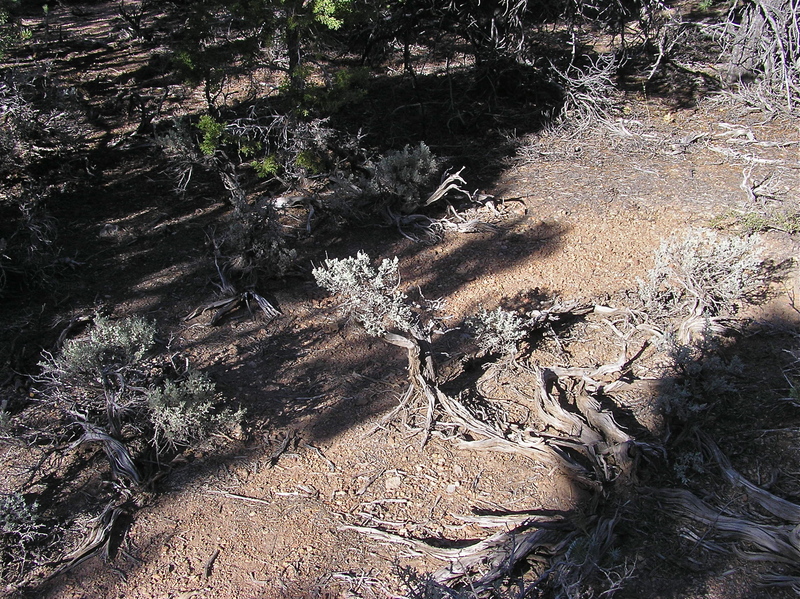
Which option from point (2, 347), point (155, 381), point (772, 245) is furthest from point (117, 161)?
point (772, 245)

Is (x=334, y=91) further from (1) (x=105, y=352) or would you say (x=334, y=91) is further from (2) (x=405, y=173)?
(1) (x=105, y=352)

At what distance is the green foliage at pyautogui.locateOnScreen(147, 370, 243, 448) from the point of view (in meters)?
3.62

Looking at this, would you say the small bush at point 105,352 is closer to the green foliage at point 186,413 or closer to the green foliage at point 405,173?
the green foliage at point 186,413

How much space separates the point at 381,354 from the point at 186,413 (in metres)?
1.52

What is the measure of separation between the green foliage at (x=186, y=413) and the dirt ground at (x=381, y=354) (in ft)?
0.36

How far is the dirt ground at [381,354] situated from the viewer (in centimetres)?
309

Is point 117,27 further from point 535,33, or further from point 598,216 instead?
point 598,216

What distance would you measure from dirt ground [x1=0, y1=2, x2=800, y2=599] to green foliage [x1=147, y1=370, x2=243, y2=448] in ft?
0.36

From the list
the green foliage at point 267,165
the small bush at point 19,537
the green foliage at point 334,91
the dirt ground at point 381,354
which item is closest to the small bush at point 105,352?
the dirt ground at point 381,354

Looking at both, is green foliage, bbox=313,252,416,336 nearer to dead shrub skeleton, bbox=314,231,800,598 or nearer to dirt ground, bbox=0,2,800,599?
dead shrub skeleton, bbox=314,231,800,598

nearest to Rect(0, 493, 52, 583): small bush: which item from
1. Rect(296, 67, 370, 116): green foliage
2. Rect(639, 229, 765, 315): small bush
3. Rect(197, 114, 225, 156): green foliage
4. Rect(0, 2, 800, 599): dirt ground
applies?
Rect(0, 2, 800, 599): dirt ground

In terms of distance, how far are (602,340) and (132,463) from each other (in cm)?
329

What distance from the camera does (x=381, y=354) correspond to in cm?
464

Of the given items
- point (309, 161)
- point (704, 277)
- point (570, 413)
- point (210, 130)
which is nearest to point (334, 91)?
point (309, 161)
